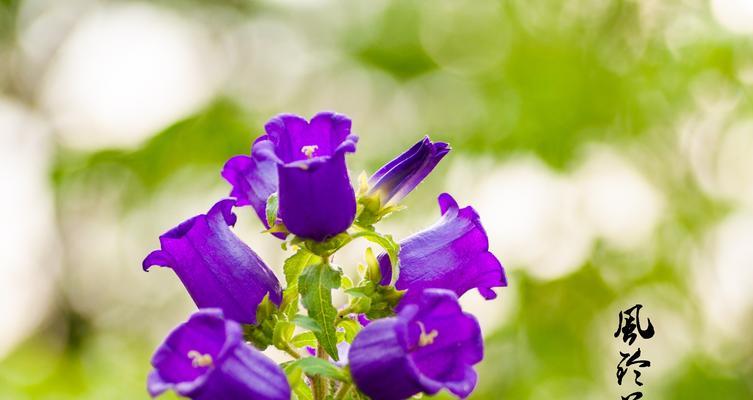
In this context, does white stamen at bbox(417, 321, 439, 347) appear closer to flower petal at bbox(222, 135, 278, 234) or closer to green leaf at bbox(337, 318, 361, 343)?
green leaf at bbox(337, 318, 361, 343)

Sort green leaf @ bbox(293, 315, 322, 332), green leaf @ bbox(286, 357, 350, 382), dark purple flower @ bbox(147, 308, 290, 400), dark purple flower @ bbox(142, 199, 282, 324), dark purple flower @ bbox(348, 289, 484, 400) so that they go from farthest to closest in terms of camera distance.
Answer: dark purple flower @ bbox(142, 199, 282, 324) < green leaf @ bbox(293, 315, 322, 332) < green leaf @ bbox(286, 357, 350, 382) < dark purple flower @ bbox(348, 289, 484, 400) < dark purple flower @ bbox(147, 308, 290, 400)

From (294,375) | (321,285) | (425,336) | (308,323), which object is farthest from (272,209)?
(425,336)

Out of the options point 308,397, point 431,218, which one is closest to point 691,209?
point 431,218

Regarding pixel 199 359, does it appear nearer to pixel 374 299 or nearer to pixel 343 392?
pixel 343 392

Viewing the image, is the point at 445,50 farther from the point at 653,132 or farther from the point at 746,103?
the point at 746,103

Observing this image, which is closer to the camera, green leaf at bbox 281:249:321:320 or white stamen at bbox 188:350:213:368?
white stamen at bbox 188:350:213:368

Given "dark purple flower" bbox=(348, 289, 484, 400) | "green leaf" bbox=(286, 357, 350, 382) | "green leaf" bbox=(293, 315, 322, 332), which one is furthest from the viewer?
"green leaf" bbox=(293, 315, 322, 332)

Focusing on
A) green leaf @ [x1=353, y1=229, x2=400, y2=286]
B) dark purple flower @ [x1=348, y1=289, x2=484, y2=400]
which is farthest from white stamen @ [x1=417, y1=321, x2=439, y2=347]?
green leaf @ [x1=353, y1=229, x2=400, y2=286]
